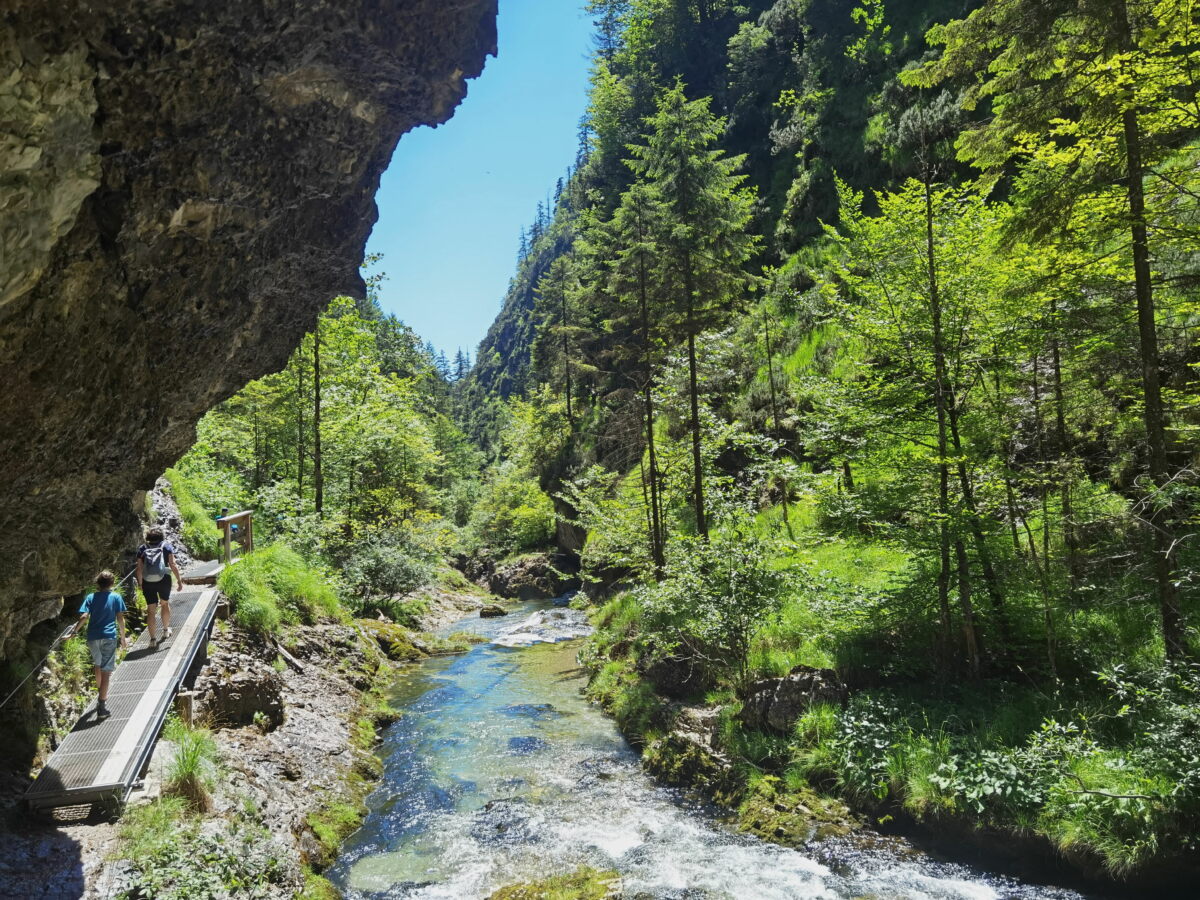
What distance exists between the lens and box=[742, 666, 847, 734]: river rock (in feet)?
38.0

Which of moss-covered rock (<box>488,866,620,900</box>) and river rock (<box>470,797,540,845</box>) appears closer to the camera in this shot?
moss-covered rock (<box>488,866,620,900</box>)

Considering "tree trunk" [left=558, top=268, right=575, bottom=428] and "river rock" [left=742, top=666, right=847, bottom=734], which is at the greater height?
"tree trunk" [left=558, top=268, right=575, bottom=428]

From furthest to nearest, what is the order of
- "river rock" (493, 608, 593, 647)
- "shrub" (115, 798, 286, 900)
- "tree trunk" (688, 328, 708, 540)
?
1. "river rock" (493, 608, 593, 647)
2. "tree trunk" (688, 328, 708, 540)
3. "shrub" (115, 798, 286, 900)

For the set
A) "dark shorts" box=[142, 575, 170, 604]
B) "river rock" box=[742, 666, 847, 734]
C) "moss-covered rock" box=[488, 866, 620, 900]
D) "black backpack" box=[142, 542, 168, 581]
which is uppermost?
"black backpack" box=[142, 542, 168, 581]

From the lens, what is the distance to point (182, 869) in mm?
6594

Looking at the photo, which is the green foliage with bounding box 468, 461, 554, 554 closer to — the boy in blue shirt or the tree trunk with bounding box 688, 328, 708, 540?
the tree trunk with bounding box 688, 328, 708, 540

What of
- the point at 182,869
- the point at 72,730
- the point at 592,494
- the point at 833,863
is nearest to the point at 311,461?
the point at 592,494

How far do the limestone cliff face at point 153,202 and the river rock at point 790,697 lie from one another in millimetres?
10998

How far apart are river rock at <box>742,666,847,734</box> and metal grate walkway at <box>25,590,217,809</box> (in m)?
9.73

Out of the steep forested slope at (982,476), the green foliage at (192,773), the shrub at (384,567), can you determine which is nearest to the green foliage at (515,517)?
the shrub at (384,567)

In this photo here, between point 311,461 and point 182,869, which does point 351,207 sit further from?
point 311,461

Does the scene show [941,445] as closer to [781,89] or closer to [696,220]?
[696,220]

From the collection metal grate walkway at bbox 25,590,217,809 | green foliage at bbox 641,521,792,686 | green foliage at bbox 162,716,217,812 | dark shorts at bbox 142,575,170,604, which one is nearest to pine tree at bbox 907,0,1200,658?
green foliage at bbox 641,521,792,686

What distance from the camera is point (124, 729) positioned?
8.04m
